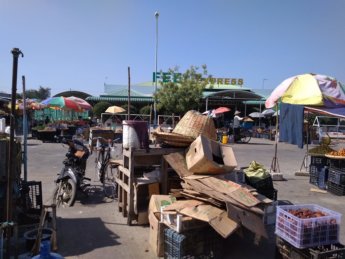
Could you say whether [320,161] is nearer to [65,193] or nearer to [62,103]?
[65,193]

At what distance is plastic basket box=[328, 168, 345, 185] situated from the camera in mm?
8430

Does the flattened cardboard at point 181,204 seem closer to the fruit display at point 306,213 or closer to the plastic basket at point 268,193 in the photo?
the fruit display at point 306,213

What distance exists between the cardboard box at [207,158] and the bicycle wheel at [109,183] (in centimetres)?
263

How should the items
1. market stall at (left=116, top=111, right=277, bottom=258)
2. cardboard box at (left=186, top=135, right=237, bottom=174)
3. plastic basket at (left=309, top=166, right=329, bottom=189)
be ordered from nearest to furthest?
market stall at (left=116, top=111, right=277, bottom=258) < cardboard box at (left=186, top=135, right=237, bottom=174) < plastic basket at (left=309, top=166, right=329, bottom=189)

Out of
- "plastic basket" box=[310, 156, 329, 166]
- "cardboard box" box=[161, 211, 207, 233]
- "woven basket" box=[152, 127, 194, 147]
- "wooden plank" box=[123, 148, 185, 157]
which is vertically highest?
"woven basket" box=[152, 127, 194, 147]

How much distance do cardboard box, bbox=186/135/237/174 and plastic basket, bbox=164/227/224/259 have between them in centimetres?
96

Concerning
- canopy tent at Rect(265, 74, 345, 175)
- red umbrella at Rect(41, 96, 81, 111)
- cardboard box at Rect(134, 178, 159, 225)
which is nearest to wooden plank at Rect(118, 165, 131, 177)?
cardboard box at Rect(134, 178, 159, 225)

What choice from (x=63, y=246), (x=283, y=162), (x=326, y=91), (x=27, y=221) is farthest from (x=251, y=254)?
(x=283, y=162)

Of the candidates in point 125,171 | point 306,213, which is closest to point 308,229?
point 306,213

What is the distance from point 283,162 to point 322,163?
15.3 ft

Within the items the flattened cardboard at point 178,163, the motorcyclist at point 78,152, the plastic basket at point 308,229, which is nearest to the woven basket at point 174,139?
the flattened cardboard at point 178,163

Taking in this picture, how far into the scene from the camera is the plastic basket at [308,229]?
13.1 feet

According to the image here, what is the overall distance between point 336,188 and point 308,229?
512 cm

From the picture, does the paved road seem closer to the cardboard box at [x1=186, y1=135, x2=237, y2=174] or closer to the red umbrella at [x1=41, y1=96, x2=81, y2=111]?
the cardboard box at [x1=186, y1=135, x2=237, y2=174]
